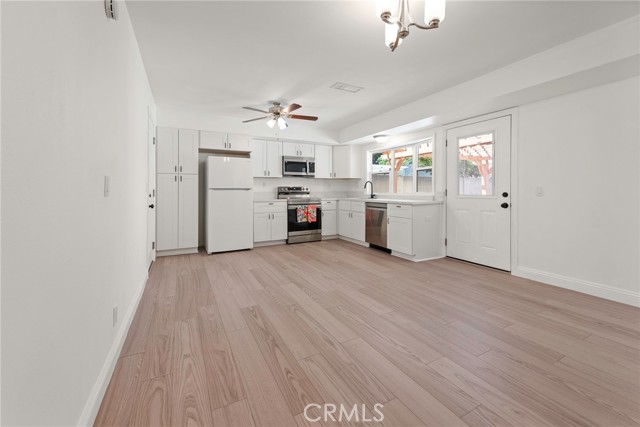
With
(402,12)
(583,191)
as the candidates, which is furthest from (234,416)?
(583,191)

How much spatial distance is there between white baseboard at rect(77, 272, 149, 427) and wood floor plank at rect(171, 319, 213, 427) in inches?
12.5

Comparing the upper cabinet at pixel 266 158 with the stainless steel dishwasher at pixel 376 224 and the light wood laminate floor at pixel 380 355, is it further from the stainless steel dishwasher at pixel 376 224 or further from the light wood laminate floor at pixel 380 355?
the light wood laminate floor at pixel 380 355

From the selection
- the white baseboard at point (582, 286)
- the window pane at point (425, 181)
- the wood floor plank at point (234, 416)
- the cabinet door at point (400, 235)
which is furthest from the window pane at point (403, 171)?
the wood floor plank at point (234, 416)

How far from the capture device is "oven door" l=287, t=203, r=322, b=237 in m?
5.59

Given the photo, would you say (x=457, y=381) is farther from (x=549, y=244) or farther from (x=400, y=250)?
(x=400, y=250)

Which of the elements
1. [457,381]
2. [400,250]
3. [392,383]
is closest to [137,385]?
[392,383]

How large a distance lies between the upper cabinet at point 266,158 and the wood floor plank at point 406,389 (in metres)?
4.28

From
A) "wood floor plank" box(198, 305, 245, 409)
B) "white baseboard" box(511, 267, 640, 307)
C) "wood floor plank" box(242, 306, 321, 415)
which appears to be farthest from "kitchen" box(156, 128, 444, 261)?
"wood floor plank" box(242, 306, 321, 415)

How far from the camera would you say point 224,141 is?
494 cm

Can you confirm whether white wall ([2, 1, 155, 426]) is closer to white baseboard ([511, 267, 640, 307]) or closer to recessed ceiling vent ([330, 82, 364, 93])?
recessed ceiling vent ([330, 82, 364, 93])

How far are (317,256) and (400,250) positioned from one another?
53.1 inches

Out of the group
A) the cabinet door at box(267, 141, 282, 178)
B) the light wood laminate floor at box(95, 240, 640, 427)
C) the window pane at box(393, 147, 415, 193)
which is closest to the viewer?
the light wood laminate floor at box(95, 240, 640, 427)

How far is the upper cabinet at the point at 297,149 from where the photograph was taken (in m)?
5.78

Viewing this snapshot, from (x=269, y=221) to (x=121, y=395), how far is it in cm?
403
